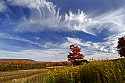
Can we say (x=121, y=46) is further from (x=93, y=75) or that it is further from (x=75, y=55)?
(x=93, y=75)

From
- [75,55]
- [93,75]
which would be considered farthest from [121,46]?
[93,75]

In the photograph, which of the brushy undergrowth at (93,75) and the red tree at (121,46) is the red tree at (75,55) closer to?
the red tree at (121,46)

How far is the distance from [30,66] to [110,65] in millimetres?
36086

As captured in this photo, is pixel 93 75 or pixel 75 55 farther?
pixel 75 55

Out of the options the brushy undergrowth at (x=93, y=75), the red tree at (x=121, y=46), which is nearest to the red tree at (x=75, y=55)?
the red tree at (x=121, y=46)

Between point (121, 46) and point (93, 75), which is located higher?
point (121, 46)

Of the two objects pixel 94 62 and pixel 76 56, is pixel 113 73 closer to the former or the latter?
pixel 94 62

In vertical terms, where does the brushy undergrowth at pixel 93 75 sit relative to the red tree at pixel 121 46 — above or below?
below

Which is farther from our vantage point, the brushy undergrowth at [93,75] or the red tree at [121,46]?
the red tree at [121,46]

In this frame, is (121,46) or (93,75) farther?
(121,46)

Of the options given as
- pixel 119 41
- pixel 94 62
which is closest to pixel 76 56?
pixel 119 41

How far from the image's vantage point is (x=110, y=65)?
977cm

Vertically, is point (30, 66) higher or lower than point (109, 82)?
higher

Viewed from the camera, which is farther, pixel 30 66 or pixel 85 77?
pixel 30 66
